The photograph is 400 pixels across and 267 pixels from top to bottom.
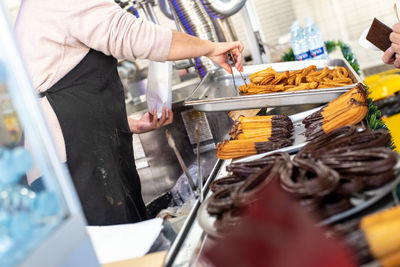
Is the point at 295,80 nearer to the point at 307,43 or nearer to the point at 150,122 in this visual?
the point at 150,122


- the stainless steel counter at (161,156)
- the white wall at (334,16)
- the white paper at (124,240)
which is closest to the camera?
the white paper at (124,240)

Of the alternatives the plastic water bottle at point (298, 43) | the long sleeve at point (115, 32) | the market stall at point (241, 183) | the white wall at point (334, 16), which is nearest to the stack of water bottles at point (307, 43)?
the plastic water bottle at point (298, 43)

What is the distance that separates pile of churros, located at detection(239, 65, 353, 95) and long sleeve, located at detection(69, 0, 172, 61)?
707 mm

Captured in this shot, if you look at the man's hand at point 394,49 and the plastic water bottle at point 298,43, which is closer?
the man's hand at point 394,49

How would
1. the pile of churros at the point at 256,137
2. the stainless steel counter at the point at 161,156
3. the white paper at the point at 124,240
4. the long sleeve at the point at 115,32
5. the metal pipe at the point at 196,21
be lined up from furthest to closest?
the stainless steel counter at the point at 161,156 < the metal pipe at the point at 196,21 < the long sleeve at the point at 115,32 < the pile of churros at the point at 256,137 < the white paper at the point at 124,240

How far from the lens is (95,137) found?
2.34 metres

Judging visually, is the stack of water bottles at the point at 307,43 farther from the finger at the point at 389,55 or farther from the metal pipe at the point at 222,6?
the finger at the point at 389,55

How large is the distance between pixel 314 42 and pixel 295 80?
4.70 ft

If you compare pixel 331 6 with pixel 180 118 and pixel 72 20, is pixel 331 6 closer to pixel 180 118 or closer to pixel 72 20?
pixel 180 118

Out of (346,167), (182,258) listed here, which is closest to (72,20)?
(182,258)

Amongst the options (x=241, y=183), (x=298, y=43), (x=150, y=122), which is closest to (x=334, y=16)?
(x=298, y=43)

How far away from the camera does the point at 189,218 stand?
155cm

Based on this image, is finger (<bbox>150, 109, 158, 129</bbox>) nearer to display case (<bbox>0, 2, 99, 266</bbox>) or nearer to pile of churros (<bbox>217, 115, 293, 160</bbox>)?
pile of churros (<bbox>217, 115, 293, 160</bbox>)

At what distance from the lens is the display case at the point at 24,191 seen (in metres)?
1.00
